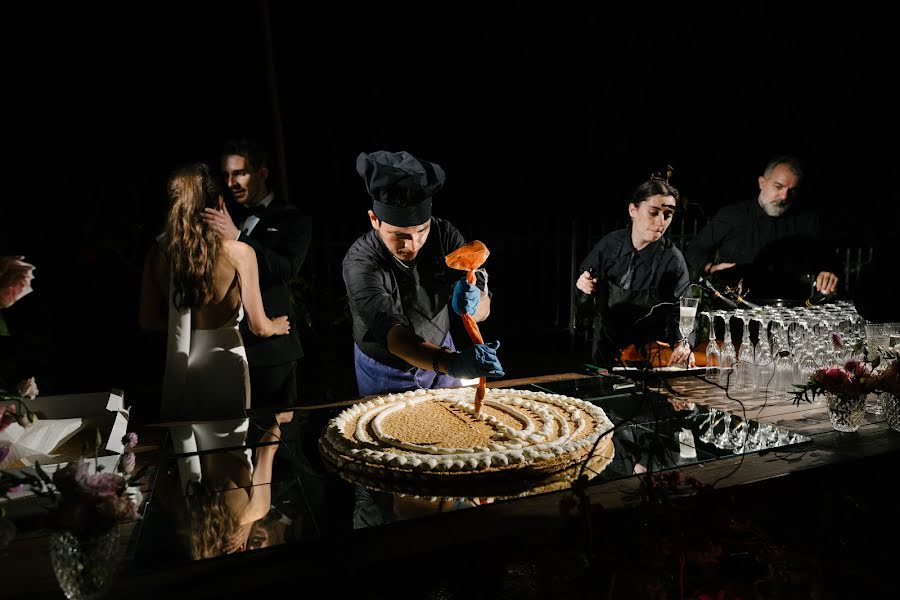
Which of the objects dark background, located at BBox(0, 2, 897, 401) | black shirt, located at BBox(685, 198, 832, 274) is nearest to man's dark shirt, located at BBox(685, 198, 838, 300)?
black shirt, located at BBox(685, 198, 832, 274)

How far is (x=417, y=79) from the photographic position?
955cm

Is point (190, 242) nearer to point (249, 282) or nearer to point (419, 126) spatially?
point (249, 282)

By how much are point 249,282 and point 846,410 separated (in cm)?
233

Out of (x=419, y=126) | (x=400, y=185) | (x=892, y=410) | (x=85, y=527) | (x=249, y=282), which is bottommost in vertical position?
(x=892, y=410)

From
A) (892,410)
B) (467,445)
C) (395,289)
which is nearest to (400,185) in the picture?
(395,289)

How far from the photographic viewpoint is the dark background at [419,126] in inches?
216

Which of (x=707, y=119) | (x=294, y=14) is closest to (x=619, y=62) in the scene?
(x=707, y=119)

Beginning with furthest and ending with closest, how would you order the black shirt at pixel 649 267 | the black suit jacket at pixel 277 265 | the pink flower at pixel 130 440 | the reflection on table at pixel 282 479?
the black shirt at pixel 649 267, the black suit jacket at pixel 277 265, the pink flower at pixel 130 440, the reflection on table at pixel 282 479

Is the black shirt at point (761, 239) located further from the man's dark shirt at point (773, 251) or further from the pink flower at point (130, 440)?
the pink flower at point (130, 440)

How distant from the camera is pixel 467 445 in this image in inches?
70.2

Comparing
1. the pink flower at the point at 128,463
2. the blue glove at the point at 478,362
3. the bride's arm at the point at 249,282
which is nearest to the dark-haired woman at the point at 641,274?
the blue glove at the point at 478,362

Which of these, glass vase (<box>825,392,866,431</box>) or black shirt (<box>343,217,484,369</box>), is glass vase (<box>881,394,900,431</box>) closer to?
glass vase (<box>825,392,866,431</box>)

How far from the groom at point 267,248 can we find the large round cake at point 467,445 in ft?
3.87

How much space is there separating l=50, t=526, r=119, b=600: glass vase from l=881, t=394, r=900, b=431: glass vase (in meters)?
2.31
